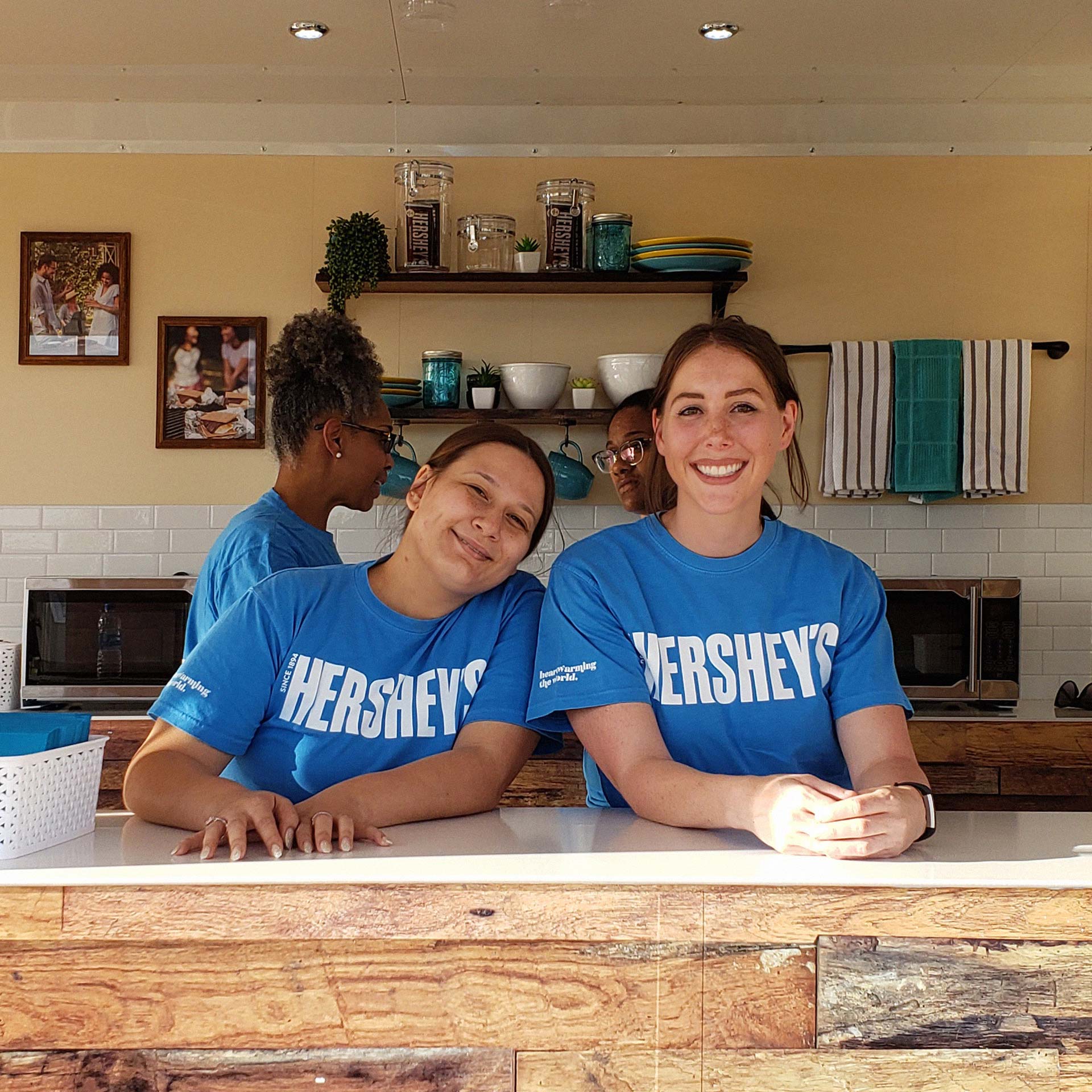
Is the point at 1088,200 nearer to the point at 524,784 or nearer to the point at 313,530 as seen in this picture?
the point at 524,784

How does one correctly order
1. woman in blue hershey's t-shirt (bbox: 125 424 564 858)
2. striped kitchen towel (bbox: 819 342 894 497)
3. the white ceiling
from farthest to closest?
striped kitchen towel (bbox: 819 342 894 497) → the white ceiling → woman in blue hershey's t-shirt (bbox: 125 424 564 858)

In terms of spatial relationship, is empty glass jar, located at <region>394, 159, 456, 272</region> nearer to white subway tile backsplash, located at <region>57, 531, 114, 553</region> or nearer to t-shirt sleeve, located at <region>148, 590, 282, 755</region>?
white subway tile backsplash, located at <region>57, 531, 114, 553</region>

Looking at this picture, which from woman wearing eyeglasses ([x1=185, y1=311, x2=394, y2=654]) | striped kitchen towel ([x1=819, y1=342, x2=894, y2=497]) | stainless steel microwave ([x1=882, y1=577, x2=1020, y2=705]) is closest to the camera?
woman wearing eyeglasses ([x1=185, y1=311, x2=394, y2=654])

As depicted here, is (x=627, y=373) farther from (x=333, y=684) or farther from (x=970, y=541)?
(x=333, y=684)

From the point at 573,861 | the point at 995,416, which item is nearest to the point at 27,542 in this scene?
the point at 995,416

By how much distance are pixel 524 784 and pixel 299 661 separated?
1711mm

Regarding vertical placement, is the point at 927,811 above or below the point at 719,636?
below

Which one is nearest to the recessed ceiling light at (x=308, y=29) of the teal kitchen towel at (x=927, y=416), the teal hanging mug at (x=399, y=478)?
the teal hanging mug at (x=399, y=478)

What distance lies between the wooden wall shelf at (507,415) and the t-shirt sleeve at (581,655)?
210cm

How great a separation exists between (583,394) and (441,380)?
0.43 m

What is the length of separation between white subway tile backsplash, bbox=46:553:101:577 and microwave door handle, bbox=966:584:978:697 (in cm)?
258

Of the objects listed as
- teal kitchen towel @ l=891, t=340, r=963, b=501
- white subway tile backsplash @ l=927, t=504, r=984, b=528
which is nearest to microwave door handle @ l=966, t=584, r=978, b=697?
teal kitchen towel @ l=891, t=340, r=963, b=501

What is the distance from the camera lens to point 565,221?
362 cm

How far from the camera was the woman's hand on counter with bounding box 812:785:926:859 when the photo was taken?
1188 millimetres
